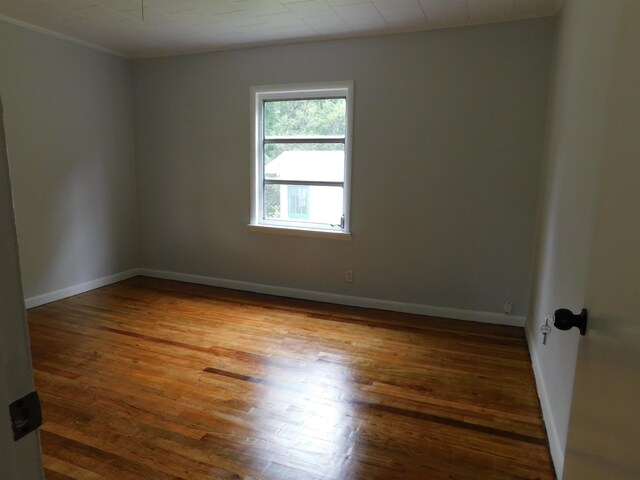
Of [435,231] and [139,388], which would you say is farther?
[435,231]

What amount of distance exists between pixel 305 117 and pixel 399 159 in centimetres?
110

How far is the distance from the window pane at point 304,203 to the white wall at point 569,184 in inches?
76.0

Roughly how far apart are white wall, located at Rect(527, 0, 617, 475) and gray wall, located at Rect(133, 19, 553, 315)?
1.55 ft

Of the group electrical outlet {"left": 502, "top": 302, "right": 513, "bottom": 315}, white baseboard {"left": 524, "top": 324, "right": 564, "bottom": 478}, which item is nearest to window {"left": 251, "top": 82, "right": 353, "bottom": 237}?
electrical outlet {"left": 502, "top": 302, "right": 513, "bottom": 315}

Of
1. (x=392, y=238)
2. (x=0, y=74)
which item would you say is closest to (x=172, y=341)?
(x=392, y=238)

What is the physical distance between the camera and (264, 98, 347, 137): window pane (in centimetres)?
409

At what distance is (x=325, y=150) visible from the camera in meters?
4.19

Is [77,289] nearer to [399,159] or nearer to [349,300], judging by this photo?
[349,300]

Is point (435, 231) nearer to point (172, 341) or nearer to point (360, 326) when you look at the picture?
point (360, 326)

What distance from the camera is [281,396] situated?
2496 millimetres

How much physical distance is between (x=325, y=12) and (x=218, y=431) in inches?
121

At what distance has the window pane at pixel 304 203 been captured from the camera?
423cm

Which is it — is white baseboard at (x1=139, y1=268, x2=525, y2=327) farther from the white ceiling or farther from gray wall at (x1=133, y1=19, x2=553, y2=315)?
the white ceiling

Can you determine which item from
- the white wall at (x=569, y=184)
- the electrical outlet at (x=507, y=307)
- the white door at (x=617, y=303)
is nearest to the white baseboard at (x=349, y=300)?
the electrical outlet at (x=507, y=307)
